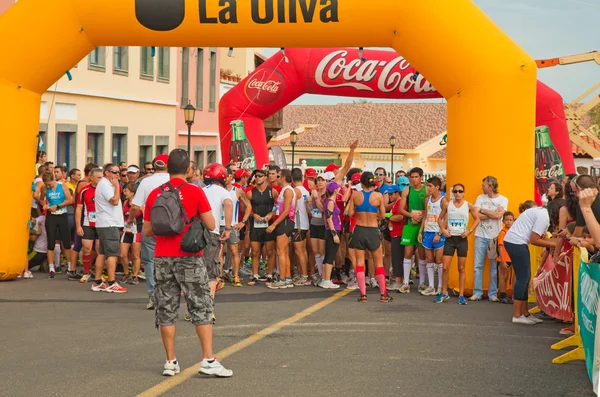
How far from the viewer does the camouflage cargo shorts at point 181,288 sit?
828 centimetres

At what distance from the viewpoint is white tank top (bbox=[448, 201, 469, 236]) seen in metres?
13.9

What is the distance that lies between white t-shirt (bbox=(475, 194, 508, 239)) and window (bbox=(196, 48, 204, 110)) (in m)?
27.2

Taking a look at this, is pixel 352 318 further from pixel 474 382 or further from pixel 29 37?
pixel 29 37

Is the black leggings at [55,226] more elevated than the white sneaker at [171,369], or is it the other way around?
the black leggings at [55,226]

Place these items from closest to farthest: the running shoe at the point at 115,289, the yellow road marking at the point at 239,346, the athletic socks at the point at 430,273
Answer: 1. the yellow road marking at the point at 239,346
2. the running shoe at the point at 115,289
3. the athletic socks at the point at 430,273

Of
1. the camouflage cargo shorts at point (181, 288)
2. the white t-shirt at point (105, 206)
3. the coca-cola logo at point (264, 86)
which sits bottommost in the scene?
the camouflage cargo shorts at point (181, 288)

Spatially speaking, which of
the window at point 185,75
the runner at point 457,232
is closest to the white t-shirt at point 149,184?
the runner at point 457,232

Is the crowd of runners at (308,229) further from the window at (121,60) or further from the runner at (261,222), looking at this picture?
the window at (121,60)

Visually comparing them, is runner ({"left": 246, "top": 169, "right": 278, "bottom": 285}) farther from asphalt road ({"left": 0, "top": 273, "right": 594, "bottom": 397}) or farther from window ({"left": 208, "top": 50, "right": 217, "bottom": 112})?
window ({"left": 208, "top": 50, "right": 217, "bottom": 112})

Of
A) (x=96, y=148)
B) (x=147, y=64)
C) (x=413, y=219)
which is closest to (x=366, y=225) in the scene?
(x=413, y=219)

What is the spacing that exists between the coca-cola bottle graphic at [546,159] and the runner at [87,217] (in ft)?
32.8

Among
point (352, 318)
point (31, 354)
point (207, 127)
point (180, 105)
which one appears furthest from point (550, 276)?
point (207, 127)

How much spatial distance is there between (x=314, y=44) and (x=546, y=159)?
8.26 m

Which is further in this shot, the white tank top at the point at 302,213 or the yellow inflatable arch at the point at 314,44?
the white tank top at the point at 302,213
